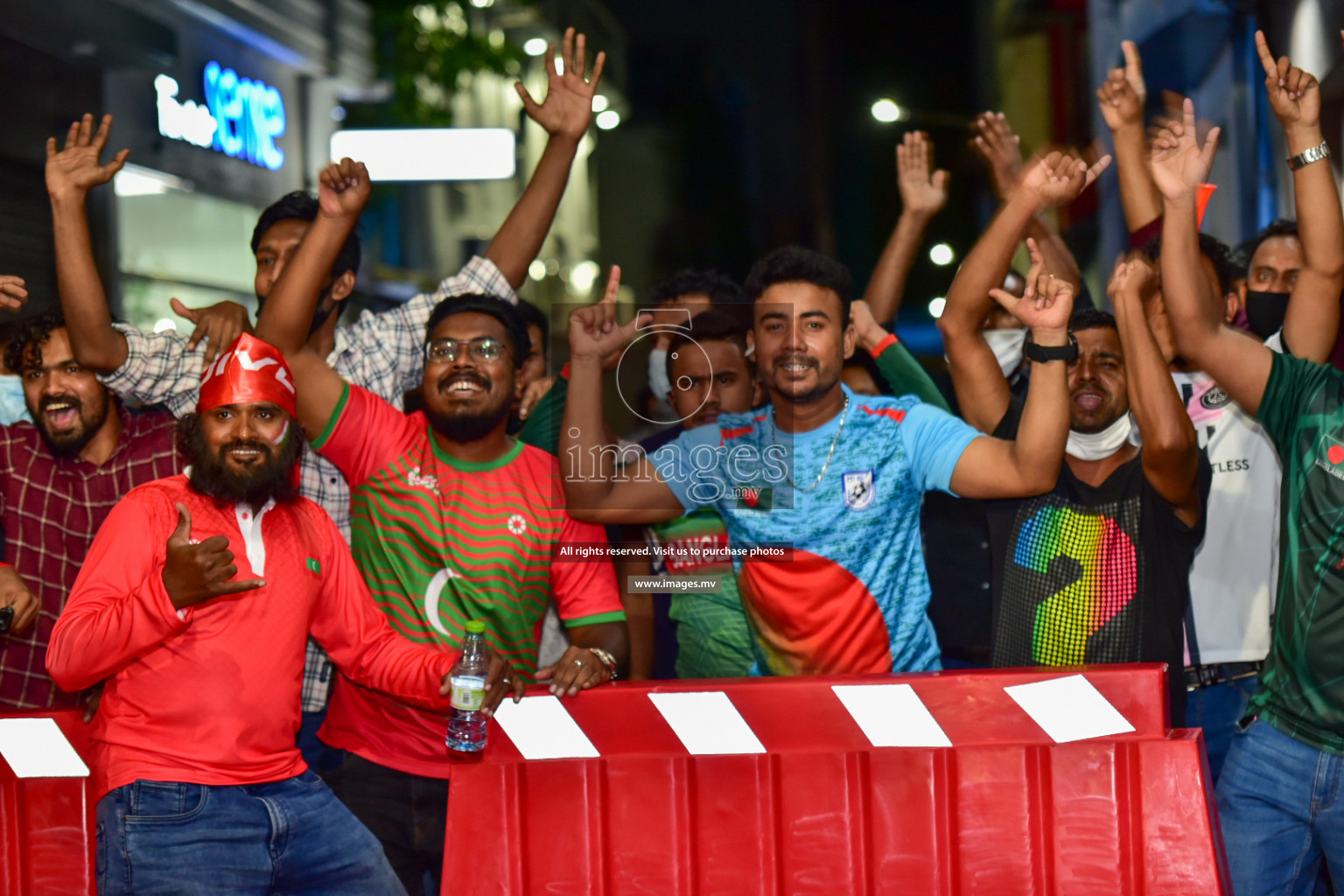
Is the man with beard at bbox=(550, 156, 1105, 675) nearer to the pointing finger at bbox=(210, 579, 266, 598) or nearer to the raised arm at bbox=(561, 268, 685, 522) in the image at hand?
the raised arm at bbox=(561, 268, 685, 522)

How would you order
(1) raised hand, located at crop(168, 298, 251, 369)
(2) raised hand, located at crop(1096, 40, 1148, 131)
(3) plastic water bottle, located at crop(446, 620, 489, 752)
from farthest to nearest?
1. (2) raised hand, located at crop(1096, 40, 1148, 131)
2. (1) raised hand, located at crop(168, 298, 251, 369)
3. (3) plastic water bottle, located at crop(446, 620, 489, 752)

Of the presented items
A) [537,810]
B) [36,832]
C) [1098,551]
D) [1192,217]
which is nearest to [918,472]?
[1098,551]

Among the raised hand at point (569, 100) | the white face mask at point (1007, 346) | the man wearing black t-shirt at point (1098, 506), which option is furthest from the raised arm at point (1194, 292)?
the raised hand at point (569, 100)

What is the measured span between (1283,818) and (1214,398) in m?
1.59

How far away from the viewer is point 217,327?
4523 mm

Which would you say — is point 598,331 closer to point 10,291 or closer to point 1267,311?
point 10,291

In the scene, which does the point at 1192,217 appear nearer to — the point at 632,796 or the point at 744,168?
the point at 632,796

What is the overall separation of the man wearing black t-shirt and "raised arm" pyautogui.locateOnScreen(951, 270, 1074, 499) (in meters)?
0.09

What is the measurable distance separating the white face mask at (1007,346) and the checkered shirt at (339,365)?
205cm

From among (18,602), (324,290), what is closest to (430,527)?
(324,290)

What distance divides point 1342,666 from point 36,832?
377cm

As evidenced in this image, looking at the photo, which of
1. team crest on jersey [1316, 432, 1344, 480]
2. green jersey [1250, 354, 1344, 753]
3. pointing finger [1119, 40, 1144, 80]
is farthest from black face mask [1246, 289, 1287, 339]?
team crest on jersey [1316, 432, 1344, 480]

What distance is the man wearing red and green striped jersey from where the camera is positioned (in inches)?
156

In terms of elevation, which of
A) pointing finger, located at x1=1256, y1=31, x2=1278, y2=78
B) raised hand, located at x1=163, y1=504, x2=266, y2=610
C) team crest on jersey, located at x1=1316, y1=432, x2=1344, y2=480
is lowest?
raised hand, located at x1=163, y1=504, x2=266, y2=610
